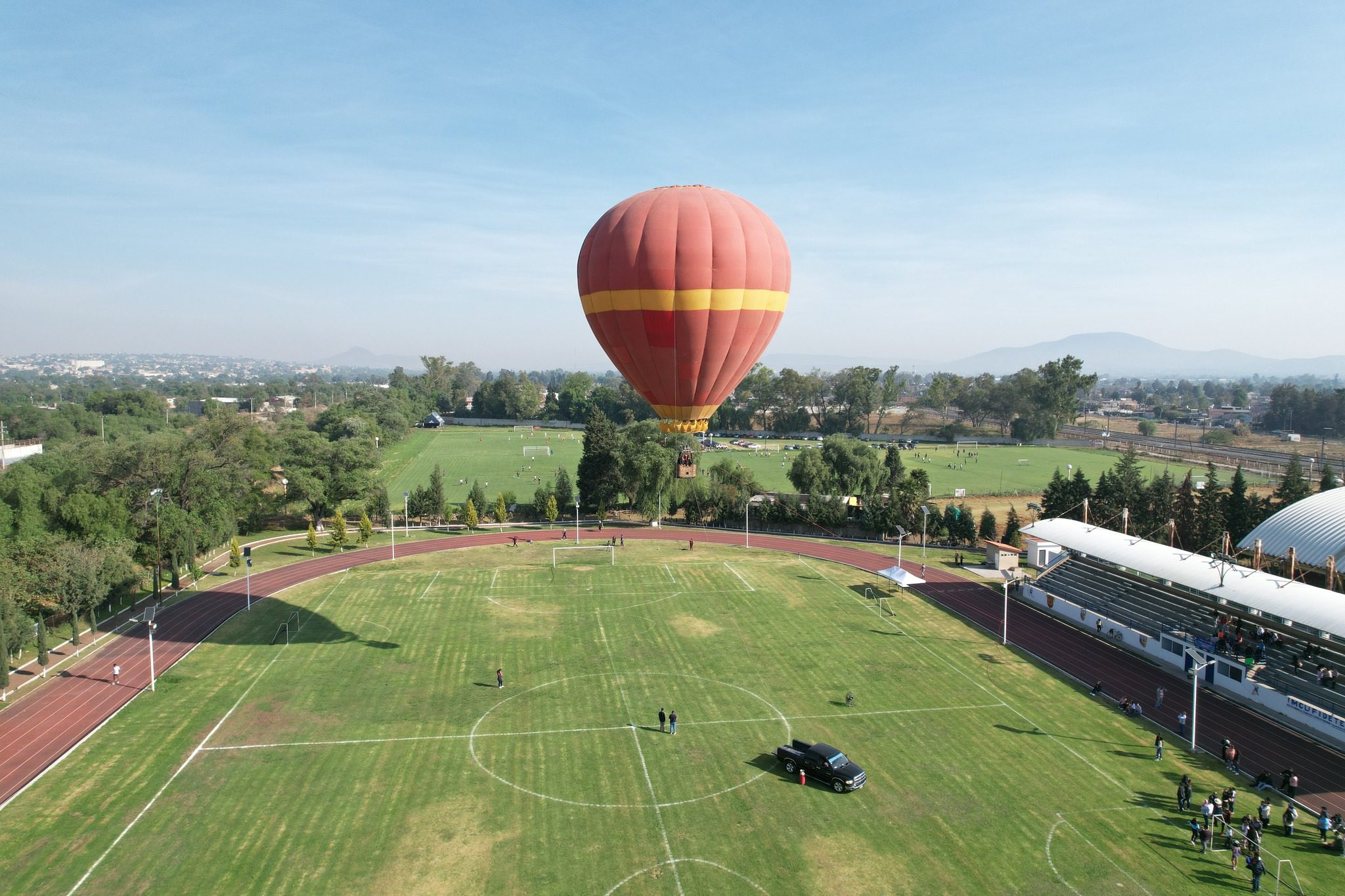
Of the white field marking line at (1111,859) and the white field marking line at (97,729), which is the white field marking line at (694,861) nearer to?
the white field marking line at (1111,859)

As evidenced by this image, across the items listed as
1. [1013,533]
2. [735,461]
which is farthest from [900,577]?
[735,461]

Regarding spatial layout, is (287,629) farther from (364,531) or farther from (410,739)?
(364,531)

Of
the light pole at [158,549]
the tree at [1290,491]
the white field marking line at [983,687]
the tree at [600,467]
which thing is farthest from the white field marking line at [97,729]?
the tree at [1290,491]

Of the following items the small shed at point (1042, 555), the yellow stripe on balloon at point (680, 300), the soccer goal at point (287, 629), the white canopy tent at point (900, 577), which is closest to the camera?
the yellow stripe on balloon at point (680, 300)

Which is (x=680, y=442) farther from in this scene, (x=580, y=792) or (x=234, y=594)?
(x=580, y=792)

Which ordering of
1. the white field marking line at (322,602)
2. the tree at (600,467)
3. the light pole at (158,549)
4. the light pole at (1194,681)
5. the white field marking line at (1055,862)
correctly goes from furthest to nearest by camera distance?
the tree at (600,467) < the light pole at (158,549) < the white field marking line at (322,602) < the light pole at (1194,681) < the white field marking line at (1055,862)

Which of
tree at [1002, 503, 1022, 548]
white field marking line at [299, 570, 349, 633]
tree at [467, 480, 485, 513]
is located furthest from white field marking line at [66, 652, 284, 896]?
tree at [1002, 503, 1022, 548]

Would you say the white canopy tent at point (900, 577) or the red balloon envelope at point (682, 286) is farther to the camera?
A: the white canopy tent at point (900, 577)

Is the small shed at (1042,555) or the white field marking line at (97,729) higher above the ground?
the small shed at (1042,555)
